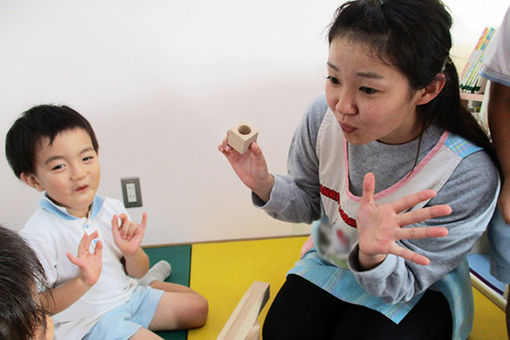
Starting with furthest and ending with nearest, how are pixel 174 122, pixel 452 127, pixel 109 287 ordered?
pixel 174 122 < pixel 109 287 < pixel 452 127

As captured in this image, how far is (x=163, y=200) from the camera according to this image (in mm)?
1533

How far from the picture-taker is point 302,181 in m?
1.02

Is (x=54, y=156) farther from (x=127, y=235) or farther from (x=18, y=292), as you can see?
(x=18, y=292)

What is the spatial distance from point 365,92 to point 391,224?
0.23 metres

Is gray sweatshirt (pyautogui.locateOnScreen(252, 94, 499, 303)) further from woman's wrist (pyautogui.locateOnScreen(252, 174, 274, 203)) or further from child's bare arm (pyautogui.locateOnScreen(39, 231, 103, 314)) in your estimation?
child's bare arm (pyautogui.locateOnScreen(39, 231, 103, 314))

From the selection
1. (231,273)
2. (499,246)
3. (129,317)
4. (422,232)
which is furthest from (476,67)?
(129,317)

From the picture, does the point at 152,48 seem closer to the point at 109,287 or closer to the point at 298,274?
the point at 109,287

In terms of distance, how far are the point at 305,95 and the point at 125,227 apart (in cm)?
83

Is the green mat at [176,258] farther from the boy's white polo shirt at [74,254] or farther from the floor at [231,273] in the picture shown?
the boy's white polo shirt at [74,254]

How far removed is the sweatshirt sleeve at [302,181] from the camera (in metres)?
0.94

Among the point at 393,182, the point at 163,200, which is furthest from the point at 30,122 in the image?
the point at 393,182

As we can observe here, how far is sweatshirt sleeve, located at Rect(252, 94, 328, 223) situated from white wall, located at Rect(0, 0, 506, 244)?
0.52 meters

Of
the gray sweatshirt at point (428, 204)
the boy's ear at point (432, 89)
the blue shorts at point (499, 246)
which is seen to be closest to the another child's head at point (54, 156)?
the gray sweatshirt at point (428, 204)

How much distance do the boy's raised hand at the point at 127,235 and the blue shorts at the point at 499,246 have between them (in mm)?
792
